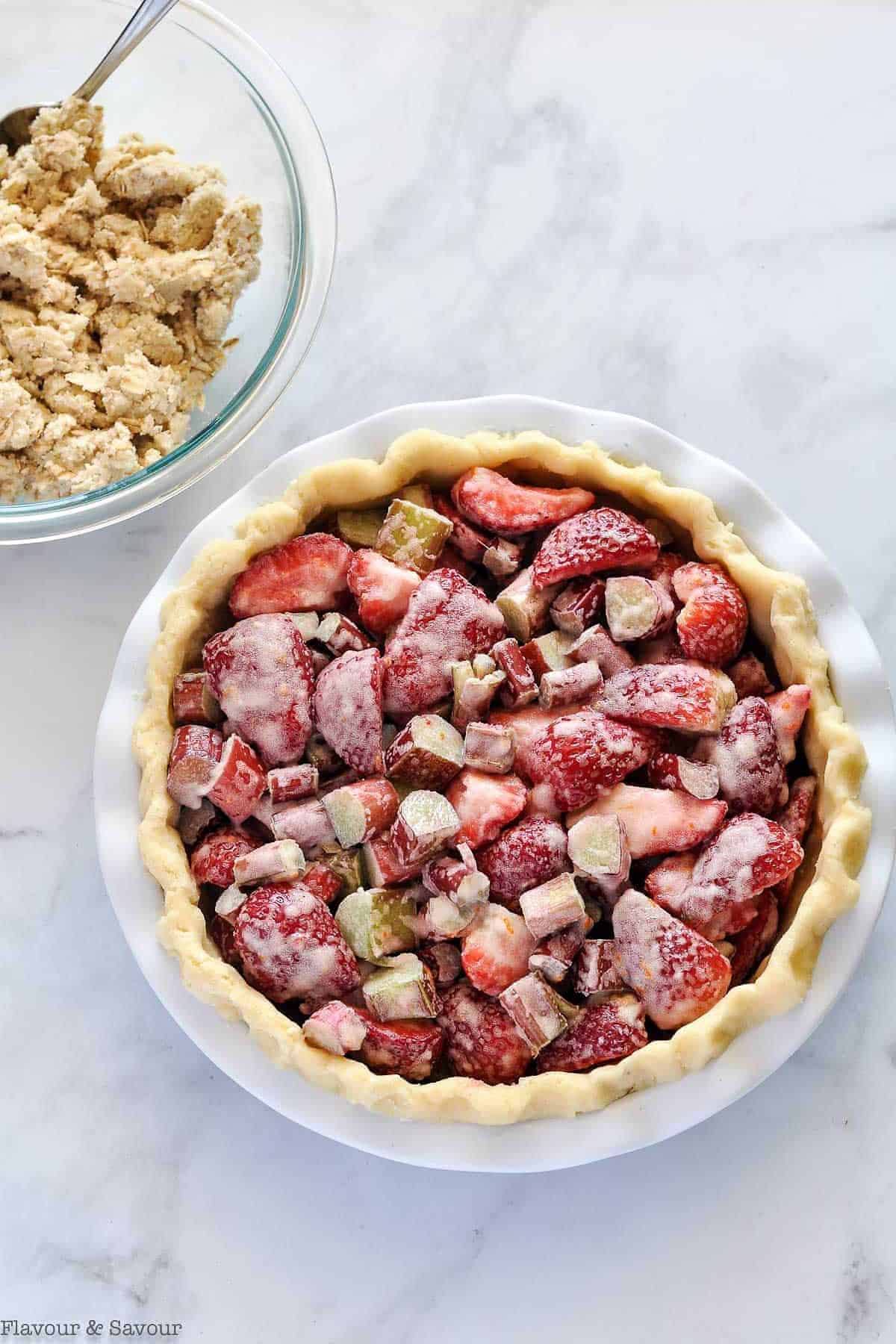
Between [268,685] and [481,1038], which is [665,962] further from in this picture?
[268,685]

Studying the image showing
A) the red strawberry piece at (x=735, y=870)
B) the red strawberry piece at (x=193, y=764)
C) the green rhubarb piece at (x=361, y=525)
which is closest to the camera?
the red strawberry piece at (x=735, y=870)

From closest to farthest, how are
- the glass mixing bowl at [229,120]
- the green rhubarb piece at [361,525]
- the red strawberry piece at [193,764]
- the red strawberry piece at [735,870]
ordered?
the red strawberry piece at [735,870] < the red strawberry piece at [193,764] < the green rhubarb piece at [361,525] < the glass mixing bowl at [229,120]

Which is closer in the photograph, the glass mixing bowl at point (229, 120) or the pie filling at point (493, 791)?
the pie filling at point (493, 791)

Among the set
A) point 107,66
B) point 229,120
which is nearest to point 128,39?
point 107,66

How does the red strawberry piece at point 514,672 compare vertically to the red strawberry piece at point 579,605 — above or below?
below

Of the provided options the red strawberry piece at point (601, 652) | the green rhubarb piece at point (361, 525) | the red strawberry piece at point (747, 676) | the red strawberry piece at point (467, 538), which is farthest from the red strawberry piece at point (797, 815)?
the green rhubarb piece at point (361, 525)

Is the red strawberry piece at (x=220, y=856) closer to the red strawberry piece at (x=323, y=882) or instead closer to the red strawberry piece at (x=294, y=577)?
the red strawberry piece at (x=323, y=882)

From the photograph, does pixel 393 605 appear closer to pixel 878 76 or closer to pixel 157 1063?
pixel 157 1063
